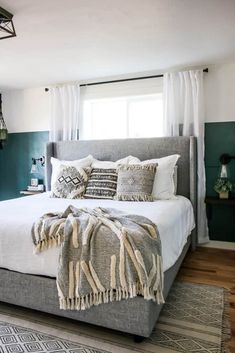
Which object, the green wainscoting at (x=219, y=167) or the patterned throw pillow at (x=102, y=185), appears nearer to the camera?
the patterned throw pillow at (x=102, y=185)

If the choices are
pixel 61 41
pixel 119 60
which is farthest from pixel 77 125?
pixel 61 41

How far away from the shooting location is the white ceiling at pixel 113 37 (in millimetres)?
2061

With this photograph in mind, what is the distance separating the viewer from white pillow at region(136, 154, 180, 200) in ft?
9.80

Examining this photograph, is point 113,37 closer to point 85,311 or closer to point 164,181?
point 164,181

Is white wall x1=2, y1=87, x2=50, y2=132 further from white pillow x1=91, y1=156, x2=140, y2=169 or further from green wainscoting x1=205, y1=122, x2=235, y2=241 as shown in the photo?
green wainscoting x1=205, y1=122, x2=235, y2=241

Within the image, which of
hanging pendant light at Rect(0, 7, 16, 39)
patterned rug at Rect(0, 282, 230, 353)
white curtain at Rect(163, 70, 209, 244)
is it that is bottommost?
patterned rug at Rect(0, 282, 230, 353)

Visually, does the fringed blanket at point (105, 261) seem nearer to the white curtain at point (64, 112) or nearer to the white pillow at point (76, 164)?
the white pillow at point (76, 164)

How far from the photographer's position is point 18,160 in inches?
186

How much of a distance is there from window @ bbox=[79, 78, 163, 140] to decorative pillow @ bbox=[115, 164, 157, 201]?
39.3 inches

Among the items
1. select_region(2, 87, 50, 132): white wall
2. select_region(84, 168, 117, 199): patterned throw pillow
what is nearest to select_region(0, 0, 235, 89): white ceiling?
select_region(2, 87, 50, 132): white wall

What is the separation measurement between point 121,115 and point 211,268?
240 centimetres

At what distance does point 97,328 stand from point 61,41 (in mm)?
2566

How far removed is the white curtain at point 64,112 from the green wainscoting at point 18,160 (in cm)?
31

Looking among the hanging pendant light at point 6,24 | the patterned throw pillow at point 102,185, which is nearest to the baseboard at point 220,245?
the patterned throw pillow at point 102,185
